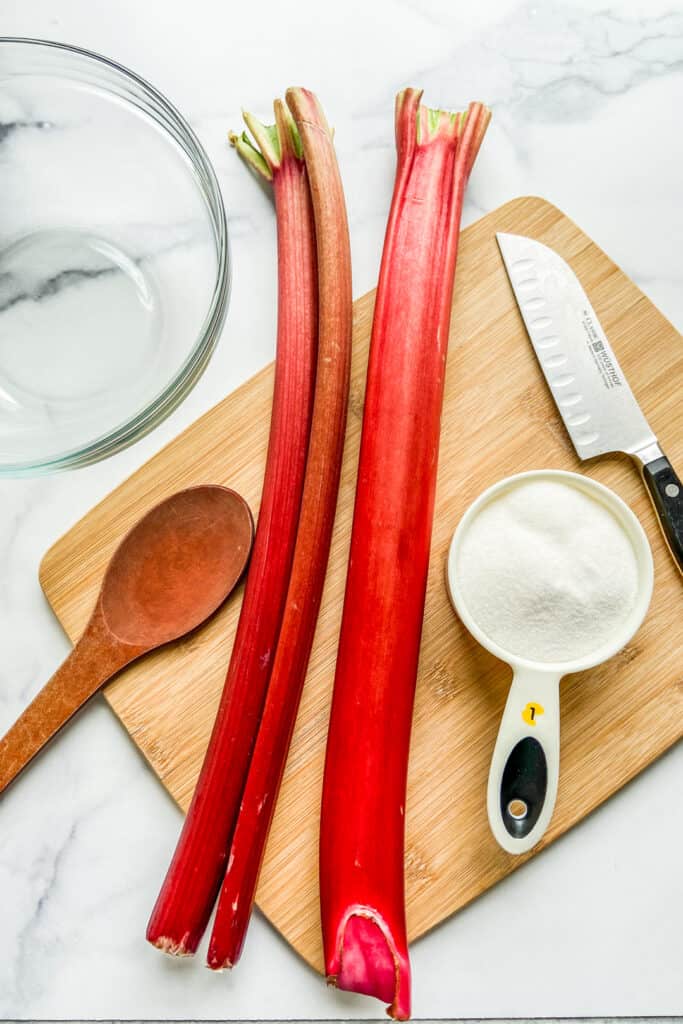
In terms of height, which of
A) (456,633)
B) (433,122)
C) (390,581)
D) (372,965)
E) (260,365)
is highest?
(433,122)

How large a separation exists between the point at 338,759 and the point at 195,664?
7.7 inches

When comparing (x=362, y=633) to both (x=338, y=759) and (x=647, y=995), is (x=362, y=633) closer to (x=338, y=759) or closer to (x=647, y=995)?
(x=338, y=759)

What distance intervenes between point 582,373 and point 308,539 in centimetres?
36

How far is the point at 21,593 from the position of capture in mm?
1110

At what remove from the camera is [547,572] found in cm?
98

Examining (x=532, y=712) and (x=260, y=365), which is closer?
(x=532, y=712)

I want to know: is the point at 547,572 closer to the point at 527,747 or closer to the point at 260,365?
the point at 527,747

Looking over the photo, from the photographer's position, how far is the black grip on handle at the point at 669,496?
106cm

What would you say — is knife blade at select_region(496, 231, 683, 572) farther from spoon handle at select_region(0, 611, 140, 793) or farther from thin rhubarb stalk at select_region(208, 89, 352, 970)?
spoon handle at select_region(0, 611, 140, 793)

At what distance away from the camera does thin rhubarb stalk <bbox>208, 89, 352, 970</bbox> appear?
994 millimetres

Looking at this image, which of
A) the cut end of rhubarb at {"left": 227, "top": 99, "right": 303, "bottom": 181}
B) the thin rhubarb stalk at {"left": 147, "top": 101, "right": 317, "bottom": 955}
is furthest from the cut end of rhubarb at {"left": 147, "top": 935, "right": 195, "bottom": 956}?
the cut end of rhubarb at {"left": 227, "top": 99, "right": 303, "bottom": 181}

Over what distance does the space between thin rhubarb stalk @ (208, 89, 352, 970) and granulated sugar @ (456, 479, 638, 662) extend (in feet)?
0.54

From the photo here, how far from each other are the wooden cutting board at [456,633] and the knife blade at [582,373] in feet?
0.06

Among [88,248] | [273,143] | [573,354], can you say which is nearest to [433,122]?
[273,143]
